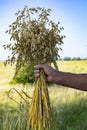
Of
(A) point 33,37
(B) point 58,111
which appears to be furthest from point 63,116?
(A) point 33,37

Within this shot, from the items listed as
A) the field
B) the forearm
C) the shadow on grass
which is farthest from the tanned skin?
the shadow on grass

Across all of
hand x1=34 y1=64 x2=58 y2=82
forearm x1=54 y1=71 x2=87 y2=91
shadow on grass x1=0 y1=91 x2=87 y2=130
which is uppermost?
hand x1=34 y1=64 x2=58 y2=82

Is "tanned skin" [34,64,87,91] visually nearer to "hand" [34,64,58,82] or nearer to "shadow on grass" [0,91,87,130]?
"hand" [34,64,58,82]

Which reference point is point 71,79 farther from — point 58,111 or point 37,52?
point 58,111

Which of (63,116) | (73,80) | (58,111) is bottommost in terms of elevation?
(63,116)

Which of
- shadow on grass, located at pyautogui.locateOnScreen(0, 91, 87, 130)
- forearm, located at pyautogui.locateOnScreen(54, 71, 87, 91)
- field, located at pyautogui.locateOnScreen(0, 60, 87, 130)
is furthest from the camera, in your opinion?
shadow on grass, located at pyautogui.locateOnScreen(0, 91, 87, 130)

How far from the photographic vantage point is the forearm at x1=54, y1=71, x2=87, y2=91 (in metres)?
2.64

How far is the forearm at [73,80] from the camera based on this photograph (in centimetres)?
264

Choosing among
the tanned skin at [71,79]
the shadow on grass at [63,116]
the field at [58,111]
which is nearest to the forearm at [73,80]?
the tanned skin at [71,79]

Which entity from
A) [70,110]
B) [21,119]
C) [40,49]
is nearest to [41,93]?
[40,49]

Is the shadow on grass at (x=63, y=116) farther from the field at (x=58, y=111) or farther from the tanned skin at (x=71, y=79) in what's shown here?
the tanned skin at (x=71, y=79)

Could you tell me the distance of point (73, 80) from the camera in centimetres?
265

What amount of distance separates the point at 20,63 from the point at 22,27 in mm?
1485

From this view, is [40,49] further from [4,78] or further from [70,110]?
[4,78]
